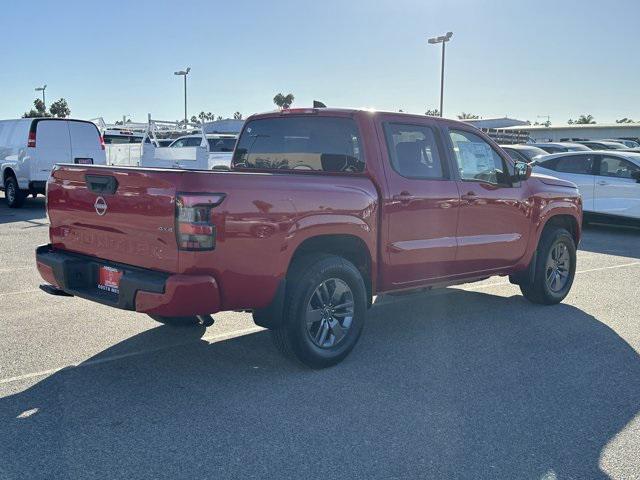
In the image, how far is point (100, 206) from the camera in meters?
4.62

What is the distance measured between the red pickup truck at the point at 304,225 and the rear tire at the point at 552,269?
264mm

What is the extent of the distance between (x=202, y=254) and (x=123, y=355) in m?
1.52

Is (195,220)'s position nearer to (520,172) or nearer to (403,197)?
(403,197)

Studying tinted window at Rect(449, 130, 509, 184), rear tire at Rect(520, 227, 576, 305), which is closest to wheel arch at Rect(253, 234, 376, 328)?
tinted window at Rect(449, 130, 509, 184)

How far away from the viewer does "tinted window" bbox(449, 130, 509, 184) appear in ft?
20.0

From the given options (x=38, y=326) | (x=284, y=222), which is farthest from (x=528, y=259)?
(x=38, y=326)

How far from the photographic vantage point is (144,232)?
4.31 metres

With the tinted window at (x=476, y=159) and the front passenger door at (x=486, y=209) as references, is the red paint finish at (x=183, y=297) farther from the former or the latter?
the tinted window at (x=476, y=159)

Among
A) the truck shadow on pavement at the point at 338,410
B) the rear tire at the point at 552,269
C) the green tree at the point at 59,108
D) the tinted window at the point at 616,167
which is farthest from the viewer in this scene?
the green tree at the point at 59,108

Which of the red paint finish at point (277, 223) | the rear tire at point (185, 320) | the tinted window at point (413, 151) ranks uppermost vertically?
the tinted window at point (413, 151)

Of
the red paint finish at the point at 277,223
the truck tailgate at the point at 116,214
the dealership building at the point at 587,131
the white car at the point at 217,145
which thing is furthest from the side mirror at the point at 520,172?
the dealership building at the point at 587,131

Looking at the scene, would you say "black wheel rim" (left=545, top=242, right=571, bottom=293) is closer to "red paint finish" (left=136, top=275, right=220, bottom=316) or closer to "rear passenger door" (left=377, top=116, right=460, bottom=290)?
"rear passenger door" (left=377, top=116, right=460, bottom=290)

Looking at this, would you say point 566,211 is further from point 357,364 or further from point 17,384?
point 17,384

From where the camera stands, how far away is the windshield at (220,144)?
18594 mm
